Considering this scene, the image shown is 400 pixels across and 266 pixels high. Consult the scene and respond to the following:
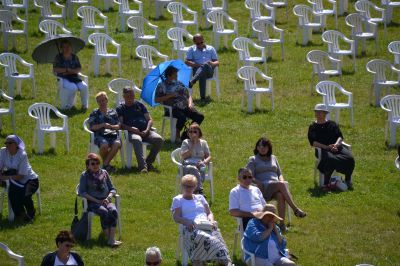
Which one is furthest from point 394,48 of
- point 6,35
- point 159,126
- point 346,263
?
point 346,263

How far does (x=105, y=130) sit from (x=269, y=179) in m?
3.33

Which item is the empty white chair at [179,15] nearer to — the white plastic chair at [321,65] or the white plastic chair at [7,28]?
the white plastic chair at [7,28]

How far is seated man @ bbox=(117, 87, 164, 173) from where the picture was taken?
1919 cm

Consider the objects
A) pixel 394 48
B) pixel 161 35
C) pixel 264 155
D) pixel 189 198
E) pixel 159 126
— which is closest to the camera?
pixel 189 198

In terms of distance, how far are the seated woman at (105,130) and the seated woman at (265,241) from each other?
4.59 meters

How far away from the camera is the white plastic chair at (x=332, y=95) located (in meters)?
21.7

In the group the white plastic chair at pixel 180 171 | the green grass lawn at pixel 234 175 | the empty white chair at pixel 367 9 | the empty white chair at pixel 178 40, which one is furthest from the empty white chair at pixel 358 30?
the white plastic chair at pixel 180 171

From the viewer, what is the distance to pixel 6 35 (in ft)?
85.1

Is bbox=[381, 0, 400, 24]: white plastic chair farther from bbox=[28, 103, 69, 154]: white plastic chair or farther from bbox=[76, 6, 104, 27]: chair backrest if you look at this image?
bbox=[28, 103, 69, 154]: white plastic chair

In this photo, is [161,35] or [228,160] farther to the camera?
[161,35]

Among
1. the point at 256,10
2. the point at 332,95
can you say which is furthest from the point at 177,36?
the point at 332,95

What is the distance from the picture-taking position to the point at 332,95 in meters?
22.1

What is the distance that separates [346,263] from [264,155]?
6.72 feet

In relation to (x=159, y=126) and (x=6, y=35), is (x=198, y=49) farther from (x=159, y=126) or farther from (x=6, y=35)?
(x=6, y=35)
